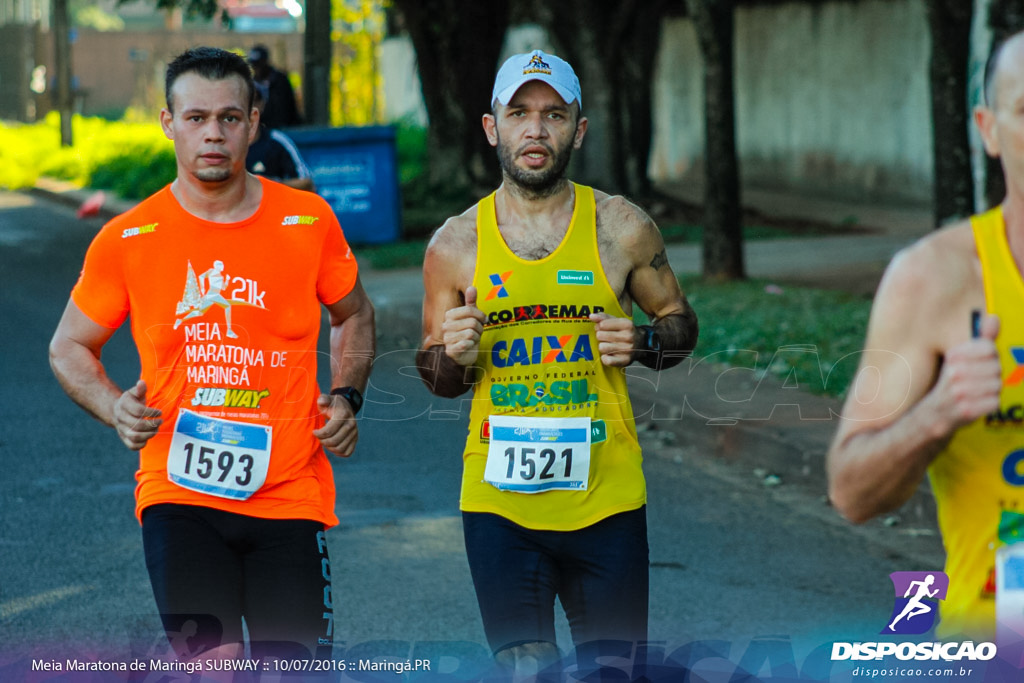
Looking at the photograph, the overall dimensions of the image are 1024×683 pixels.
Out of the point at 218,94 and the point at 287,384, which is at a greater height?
the point at 218,94

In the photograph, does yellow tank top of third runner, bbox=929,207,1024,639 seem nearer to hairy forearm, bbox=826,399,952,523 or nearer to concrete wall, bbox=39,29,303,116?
hairy forearm, bbox=826,399,952,523

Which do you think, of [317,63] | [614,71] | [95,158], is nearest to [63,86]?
[95,158]

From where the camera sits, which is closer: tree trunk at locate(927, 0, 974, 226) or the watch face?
the watch face

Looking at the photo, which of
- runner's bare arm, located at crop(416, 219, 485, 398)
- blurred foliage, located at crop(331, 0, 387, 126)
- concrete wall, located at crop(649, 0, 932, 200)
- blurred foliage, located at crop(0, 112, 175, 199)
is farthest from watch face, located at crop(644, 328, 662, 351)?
blurred foliage, located at crop(331, 0, 387, 126)

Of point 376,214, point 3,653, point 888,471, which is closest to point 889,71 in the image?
point 376,214

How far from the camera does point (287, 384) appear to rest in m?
3.90

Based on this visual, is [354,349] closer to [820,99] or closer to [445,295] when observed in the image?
[445,295]

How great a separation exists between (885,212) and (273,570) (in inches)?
682

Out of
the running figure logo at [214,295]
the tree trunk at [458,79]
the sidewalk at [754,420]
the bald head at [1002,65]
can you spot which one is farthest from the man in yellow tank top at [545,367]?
the tree trunk at [458,79]

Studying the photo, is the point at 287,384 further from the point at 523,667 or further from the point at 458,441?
the point at 458,441

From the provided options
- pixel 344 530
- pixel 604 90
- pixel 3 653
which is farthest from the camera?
pixel 604 90

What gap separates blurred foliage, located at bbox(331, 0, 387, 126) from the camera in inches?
1205

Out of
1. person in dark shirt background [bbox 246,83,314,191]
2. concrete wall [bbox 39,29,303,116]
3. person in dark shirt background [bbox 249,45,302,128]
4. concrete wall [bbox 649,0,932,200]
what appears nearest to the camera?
person in dark shirt background [bbox 246,83,314,191]

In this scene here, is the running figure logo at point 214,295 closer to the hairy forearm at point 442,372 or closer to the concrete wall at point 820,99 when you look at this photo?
the hairy forearm at point 442,372
